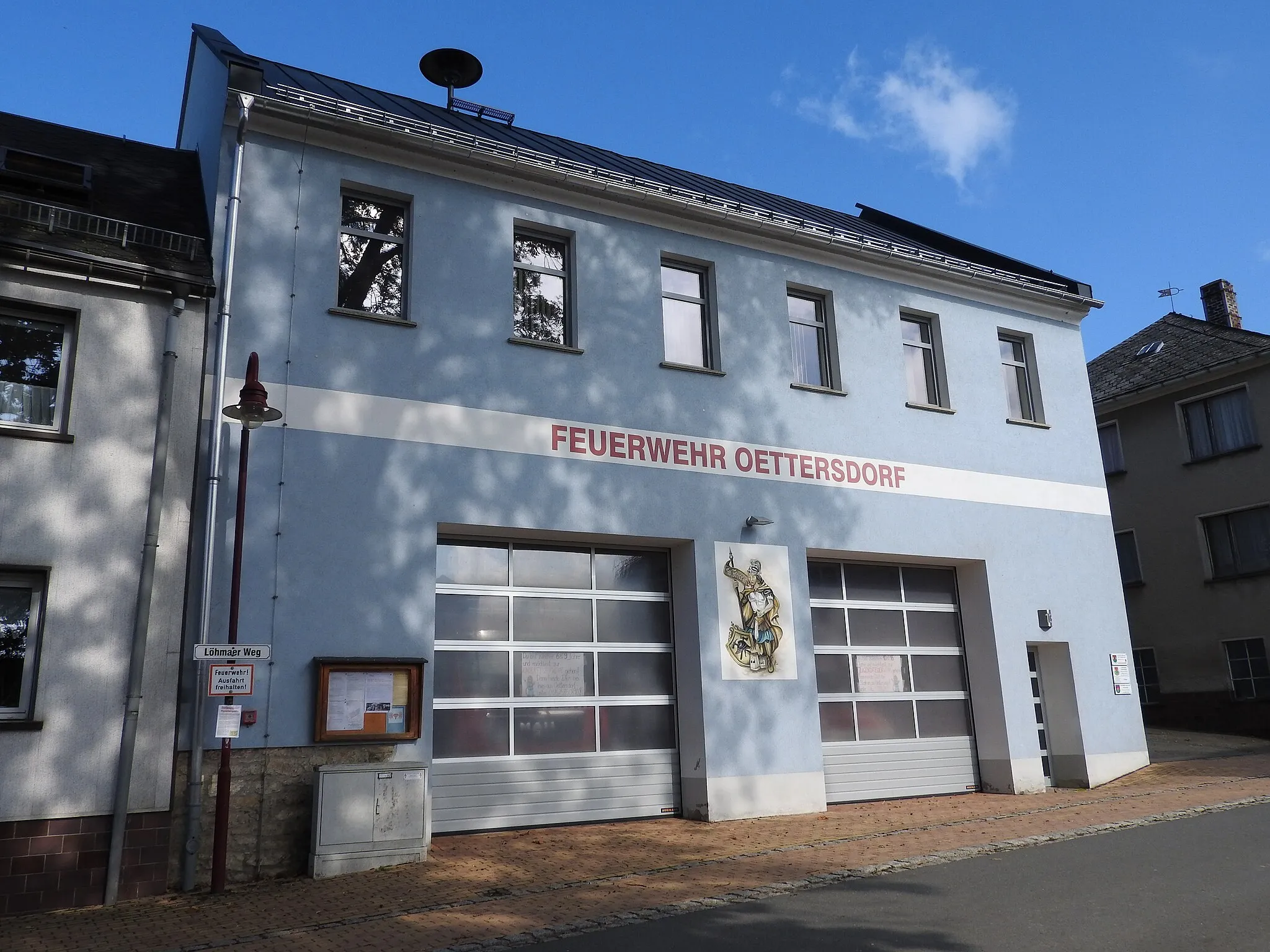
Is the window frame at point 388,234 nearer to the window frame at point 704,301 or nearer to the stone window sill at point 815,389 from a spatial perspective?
the window frame at point 704,301

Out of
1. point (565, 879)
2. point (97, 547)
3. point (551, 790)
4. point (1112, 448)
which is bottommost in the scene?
point (565, 879)

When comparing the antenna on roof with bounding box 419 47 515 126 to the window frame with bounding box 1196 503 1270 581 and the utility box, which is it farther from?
the window frame with bounding box 1196 503 1270 581

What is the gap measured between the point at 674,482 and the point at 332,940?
7.20 metres

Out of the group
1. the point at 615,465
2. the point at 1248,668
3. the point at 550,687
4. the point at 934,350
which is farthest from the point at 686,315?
the point at 1248,668

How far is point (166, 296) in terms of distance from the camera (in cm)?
1088

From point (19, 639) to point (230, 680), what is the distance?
197 centimetres

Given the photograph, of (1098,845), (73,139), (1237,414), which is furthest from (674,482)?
(1237,414)

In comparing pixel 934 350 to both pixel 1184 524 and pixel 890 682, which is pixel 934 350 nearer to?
pixel 890 682

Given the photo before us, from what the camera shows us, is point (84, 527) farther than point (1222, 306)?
No

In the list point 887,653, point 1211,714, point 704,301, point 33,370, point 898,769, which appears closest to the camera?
point 33,370

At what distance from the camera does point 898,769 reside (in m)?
14.8

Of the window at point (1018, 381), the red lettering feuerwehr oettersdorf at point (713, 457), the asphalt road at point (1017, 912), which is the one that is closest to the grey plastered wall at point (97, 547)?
the red lettering feuerwehr oettersdorf at point (713, 457)

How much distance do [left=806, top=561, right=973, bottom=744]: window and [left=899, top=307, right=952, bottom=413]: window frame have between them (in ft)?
8.38

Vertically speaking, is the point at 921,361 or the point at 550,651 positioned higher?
the point at 921,361
